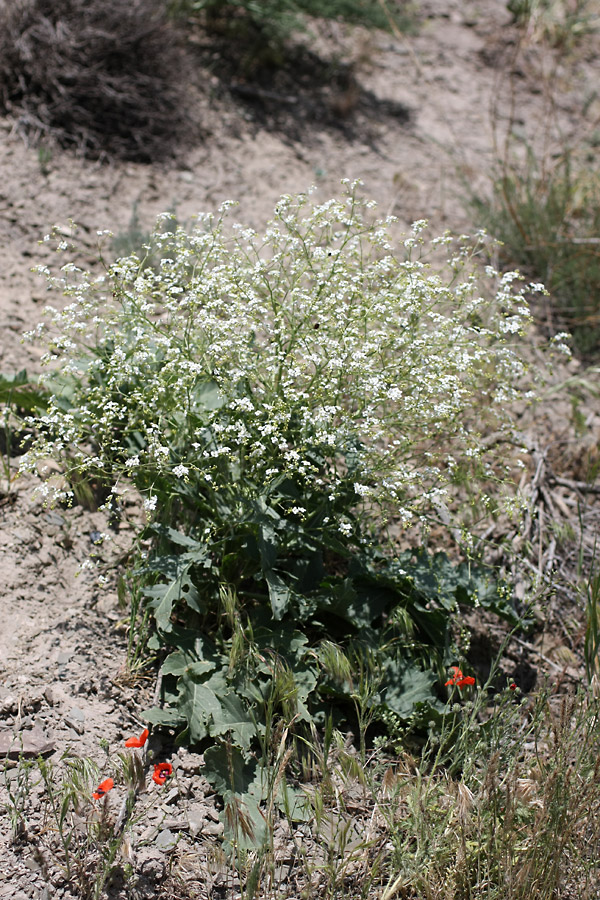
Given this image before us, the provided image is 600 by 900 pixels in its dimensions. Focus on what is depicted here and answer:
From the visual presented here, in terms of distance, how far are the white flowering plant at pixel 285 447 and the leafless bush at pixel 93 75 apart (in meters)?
2.69

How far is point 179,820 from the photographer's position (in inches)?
90.1

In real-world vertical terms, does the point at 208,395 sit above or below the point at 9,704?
above

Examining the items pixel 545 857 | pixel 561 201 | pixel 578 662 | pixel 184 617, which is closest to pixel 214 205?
pixel 561 201

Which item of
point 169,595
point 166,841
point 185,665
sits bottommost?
point 166,841

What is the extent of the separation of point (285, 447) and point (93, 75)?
3.57 metres

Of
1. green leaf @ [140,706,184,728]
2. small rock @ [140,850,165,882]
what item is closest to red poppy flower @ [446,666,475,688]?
green leaf @ [140,706,184,728]

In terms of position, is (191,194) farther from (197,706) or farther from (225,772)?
(225,772)

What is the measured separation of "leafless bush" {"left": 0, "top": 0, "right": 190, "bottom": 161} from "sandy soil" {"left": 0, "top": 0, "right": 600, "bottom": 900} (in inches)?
7.3

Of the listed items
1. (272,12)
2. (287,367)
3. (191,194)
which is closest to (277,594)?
(287,367)

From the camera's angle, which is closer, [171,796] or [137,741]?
[137,741]

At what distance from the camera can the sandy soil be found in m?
2.41

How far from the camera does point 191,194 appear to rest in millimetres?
4949

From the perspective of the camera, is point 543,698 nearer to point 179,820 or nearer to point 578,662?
point 578,662

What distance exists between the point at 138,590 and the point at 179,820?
0.77 m
